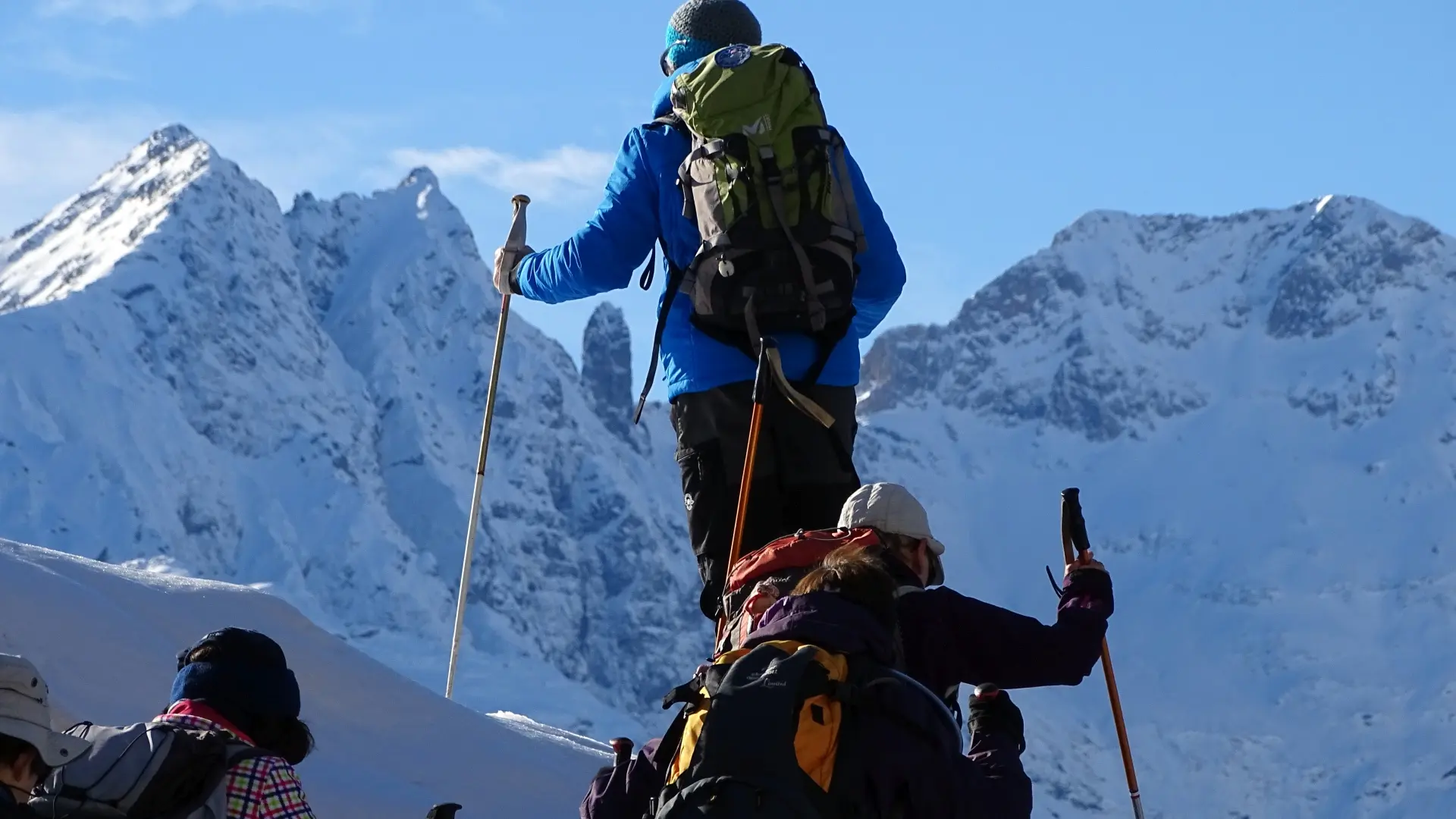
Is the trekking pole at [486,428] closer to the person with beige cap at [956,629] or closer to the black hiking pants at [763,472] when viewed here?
the black hiking pants at [763,472]

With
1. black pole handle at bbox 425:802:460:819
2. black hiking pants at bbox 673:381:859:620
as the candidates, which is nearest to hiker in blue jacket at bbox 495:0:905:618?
black hiking pants at bbox 673:381:859:620

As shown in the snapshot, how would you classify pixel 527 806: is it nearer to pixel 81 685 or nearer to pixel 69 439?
→ pixel 81 685

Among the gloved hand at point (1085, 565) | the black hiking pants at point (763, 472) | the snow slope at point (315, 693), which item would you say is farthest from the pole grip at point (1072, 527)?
the snow slope at point (315, 693)

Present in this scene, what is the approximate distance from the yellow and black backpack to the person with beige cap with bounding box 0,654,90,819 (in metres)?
1.11

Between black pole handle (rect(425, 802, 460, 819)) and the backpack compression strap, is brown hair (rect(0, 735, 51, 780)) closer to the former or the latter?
black pole handle (rect(425, 802, 460, 819))

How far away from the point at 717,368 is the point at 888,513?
125 centimetres

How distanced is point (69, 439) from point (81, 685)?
657 feet

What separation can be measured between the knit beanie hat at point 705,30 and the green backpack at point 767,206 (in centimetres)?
61

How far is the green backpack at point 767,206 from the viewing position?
578 centimetres

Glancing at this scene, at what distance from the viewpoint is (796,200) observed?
582 cm

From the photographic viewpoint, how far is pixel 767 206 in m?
5.78

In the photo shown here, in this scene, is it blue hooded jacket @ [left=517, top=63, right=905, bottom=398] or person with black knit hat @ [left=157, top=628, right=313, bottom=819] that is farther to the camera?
blue hooded jacket @ [left=517, top=63, right=905, bottom=398]

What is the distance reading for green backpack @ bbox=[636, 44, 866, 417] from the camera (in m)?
5.78

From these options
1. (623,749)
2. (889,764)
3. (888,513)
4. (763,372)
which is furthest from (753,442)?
(889,764)
